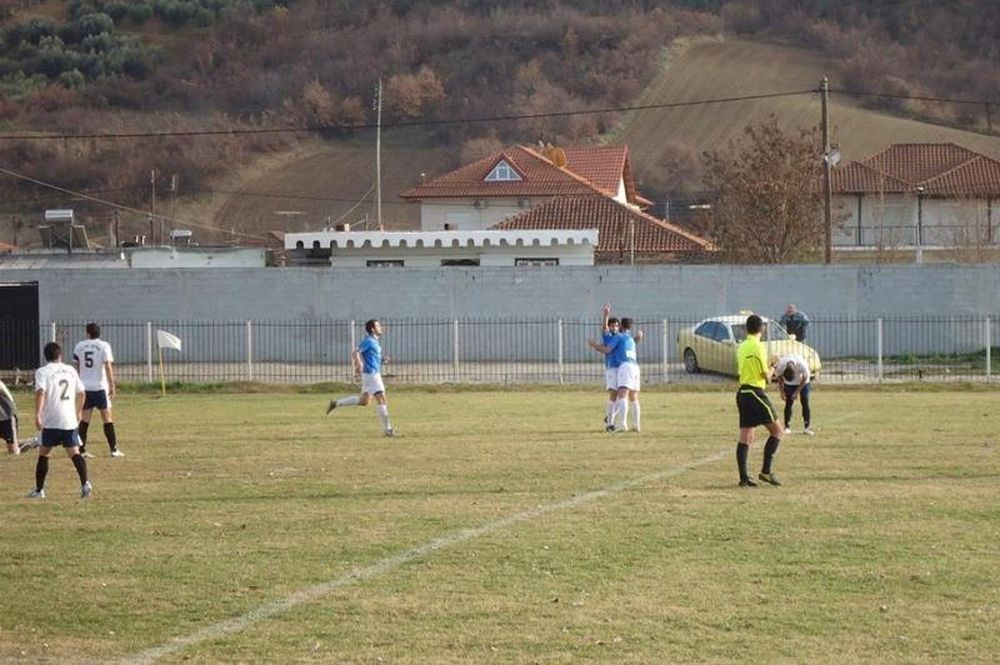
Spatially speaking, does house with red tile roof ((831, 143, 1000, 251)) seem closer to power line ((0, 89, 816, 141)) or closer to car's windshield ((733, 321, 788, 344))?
power line ((0, 89, 816, 141))

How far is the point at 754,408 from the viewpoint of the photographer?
55.0ft

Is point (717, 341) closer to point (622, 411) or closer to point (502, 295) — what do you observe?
point (502, 295)

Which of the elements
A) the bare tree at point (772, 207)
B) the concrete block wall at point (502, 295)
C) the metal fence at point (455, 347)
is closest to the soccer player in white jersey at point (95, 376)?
the metal fence at point (455, 347)

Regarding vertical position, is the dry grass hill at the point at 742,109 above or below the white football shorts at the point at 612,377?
above

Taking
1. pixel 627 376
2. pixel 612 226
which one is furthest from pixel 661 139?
pixel 627 376

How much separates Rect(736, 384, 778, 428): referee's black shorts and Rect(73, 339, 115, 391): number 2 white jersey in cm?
866

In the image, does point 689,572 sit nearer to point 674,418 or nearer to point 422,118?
point 674,418

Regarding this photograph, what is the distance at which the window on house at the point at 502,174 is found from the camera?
241ft

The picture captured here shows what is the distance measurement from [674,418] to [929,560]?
14144 mm

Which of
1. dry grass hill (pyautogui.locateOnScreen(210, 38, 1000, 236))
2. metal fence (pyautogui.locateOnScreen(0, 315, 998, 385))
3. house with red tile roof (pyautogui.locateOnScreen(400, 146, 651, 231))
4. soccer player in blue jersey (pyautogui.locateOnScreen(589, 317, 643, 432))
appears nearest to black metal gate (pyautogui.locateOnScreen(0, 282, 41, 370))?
metal fence (pyautogui.locateOnScreen(0, 315, 998, 385))

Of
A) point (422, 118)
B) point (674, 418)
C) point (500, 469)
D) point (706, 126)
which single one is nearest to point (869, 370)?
point (674, 418)

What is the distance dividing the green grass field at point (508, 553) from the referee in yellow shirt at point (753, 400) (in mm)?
350

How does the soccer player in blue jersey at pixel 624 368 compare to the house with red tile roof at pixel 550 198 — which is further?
the house with red tile roof at pixel 550 198

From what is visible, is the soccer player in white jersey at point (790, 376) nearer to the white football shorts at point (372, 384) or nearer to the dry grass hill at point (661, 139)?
the white football shorts at point (372, 384)
